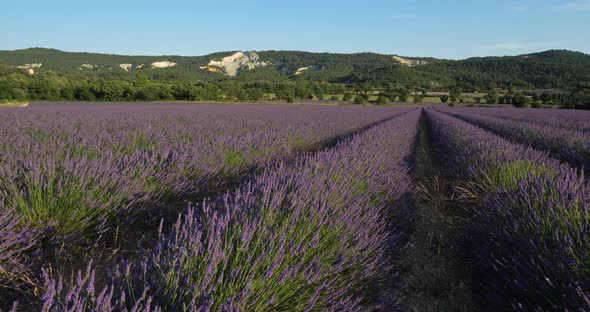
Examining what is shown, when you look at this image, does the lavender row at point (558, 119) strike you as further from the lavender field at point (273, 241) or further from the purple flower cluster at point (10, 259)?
the purple flower cluster at point (10, 259)

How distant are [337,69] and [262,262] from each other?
12629cm

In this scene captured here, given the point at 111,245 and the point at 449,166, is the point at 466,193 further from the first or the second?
the point at 111,245

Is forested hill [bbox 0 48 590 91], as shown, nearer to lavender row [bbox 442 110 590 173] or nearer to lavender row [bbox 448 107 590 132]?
lavender row [bbox 448 107 590 132]

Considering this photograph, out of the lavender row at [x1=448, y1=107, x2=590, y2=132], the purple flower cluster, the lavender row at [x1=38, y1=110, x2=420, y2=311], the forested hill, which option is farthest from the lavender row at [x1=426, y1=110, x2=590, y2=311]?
the forested hill

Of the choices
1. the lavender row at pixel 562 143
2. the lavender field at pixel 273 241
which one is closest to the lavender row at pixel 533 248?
the lavender field at pixel 273 241

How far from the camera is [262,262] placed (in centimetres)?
132

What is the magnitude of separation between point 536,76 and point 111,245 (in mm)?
99009

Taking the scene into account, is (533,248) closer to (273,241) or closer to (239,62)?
(273,241)

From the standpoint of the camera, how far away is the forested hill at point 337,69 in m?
78.5

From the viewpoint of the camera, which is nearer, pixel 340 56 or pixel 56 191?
pixel 56 191

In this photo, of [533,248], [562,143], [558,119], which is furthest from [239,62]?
[533,248]

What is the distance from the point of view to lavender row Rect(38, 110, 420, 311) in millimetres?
1084

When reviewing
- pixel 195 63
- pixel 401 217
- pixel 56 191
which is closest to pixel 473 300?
pixel 401 217

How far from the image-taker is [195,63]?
405ft
